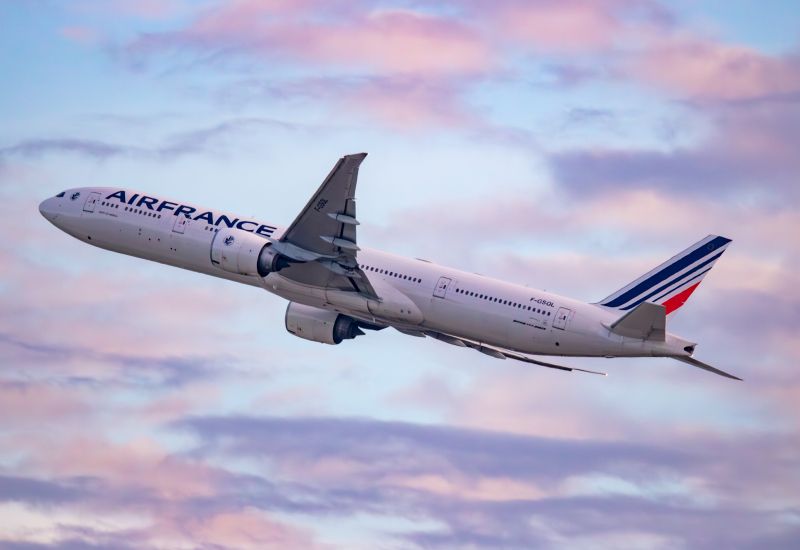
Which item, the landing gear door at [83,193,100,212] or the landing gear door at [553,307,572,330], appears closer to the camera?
the landing gear door at [553,307,572,330]

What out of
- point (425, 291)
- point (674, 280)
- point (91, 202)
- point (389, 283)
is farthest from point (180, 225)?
point (674, 280)

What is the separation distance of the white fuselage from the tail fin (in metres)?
2.02

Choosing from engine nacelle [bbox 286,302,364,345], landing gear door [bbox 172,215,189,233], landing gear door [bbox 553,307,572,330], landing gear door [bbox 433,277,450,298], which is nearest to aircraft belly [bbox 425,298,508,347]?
landing gear door [bbox 433,277,450,298]

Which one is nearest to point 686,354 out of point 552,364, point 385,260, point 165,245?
point 552,364

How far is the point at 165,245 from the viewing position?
55.0 meters

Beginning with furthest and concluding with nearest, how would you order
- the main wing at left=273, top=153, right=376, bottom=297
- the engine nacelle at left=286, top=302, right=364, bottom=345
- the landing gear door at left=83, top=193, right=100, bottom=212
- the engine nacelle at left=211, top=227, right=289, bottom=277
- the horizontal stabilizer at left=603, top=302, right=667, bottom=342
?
the landing gear door at left=83, top=193, right=100, bottom=212, the engine nacelle at left=286, top=302, right=364, bottom=345, the engine nacelle at left=211, top=227, right=289, bottom=277, the horizontal stabilizer at left=603, top=302, right=667, bottom=342, the main wing at left=273, top=153, right=376, bottom=297

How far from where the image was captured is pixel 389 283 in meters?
53.2

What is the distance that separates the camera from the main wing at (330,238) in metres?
46.4

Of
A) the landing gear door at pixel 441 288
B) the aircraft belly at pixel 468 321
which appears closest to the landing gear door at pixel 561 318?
the aircraft belly at pixel 468 321

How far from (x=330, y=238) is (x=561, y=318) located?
13276mm

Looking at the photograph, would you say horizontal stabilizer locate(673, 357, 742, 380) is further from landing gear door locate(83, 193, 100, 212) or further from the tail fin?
landing gear door locate(83, 193, 100, 212)

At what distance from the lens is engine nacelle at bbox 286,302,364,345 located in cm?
5734

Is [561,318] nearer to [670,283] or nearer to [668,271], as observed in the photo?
[670,283]

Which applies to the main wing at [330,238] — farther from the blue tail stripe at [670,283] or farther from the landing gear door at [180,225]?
the blue tail stripe at [670,283]
